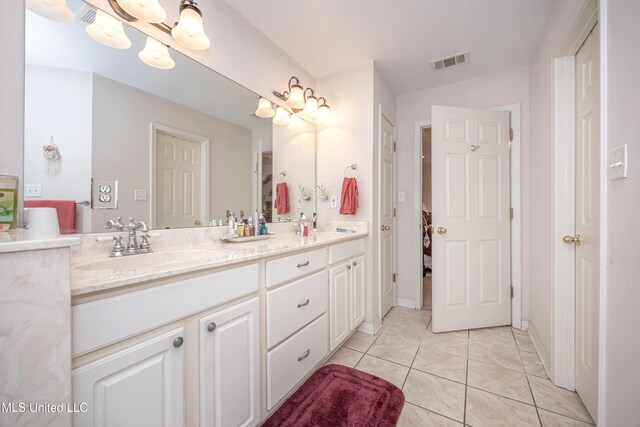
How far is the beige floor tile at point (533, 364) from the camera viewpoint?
66.1 inches

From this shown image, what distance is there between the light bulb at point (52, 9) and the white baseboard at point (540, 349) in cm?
318

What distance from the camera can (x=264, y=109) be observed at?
6.59 ft

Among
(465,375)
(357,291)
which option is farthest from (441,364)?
(357,291)

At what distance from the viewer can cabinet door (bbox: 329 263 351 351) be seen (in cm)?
176

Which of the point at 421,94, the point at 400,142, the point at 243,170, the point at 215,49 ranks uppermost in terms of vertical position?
the point at 421,94

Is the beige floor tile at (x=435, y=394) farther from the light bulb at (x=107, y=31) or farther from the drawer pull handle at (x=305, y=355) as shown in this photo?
the light bulb at (x=107, y=31)

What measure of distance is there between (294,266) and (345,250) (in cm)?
62

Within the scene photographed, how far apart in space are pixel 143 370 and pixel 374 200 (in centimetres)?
193

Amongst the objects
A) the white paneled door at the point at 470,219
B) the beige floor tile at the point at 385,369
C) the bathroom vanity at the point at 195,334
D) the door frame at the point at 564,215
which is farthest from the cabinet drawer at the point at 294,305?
the door frame at the point at 564,215

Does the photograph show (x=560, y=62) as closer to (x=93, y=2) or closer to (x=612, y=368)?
(x=612, y=368)

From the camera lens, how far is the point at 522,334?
7.33 ft

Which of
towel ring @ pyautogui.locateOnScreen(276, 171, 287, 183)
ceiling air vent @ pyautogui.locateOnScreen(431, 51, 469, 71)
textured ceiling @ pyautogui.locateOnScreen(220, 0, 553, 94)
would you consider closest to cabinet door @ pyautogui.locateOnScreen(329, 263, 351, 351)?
towel ring @ pyautogui.locateOnScreen(276, 171, 287, 183)

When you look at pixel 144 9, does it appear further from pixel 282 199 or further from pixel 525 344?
pixel 525 344

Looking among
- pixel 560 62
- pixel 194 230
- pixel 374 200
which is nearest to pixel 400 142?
pixel 374 200
